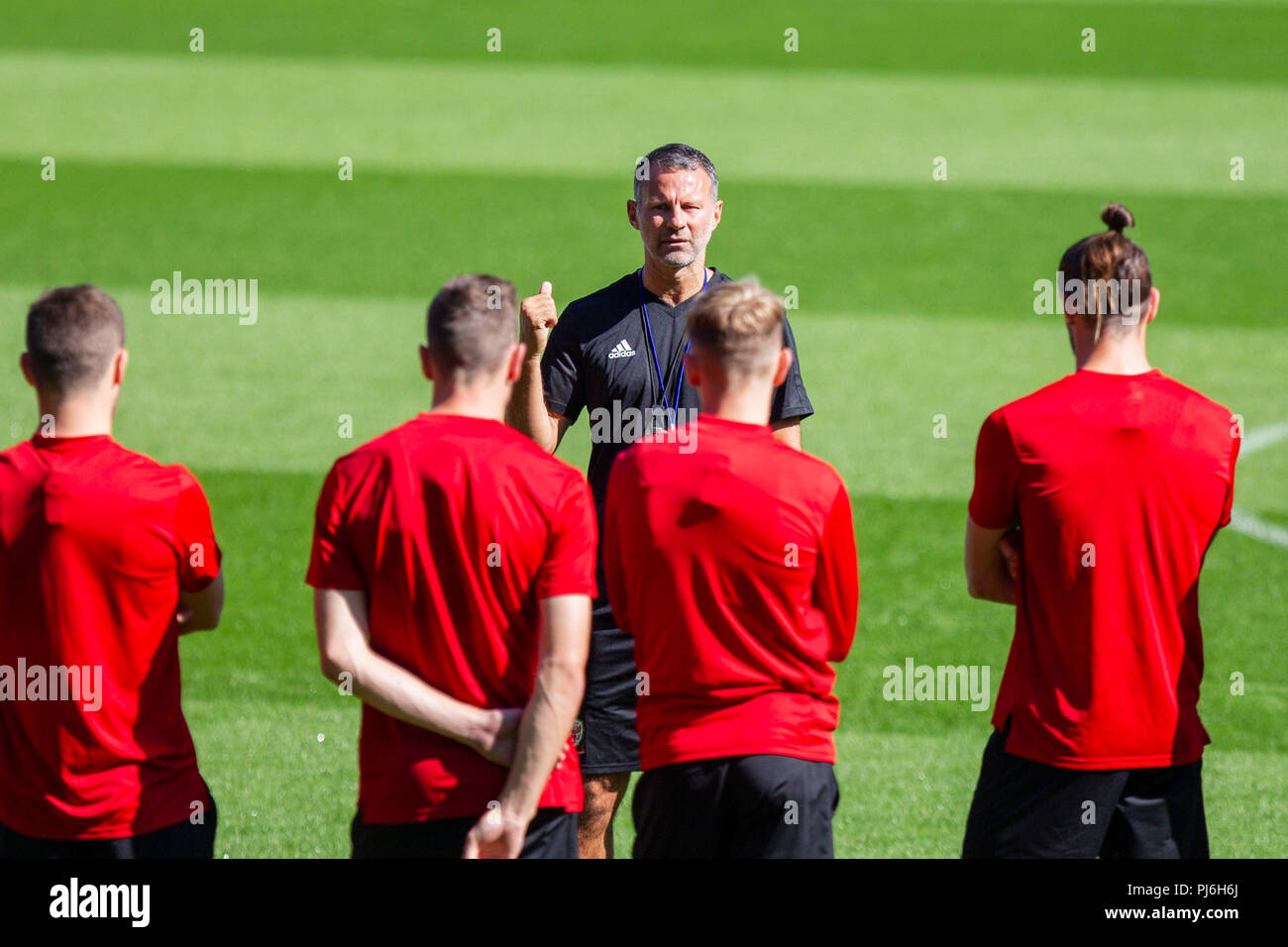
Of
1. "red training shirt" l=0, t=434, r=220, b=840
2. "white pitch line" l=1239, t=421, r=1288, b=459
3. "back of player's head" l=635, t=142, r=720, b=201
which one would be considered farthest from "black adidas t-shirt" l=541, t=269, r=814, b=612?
"white pitch line" l=1239, t=421, r=1288, b=459

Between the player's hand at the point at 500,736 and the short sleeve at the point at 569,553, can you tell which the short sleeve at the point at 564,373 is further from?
the player's hand at the point at 500,736

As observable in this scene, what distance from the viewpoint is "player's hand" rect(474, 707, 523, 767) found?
3.37 meters

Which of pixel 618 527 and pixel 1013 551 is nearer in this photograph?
pixel 618 527

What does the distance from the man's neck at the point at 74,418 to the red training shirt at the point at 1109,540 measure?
83.2 inches

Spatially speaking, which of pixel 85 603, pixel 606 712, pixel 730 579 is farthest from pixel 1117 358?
pixel 85 603

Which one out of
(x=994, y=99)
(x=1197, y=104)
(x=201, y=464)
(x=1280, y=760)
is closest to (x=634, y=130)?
(x=994, y=99)

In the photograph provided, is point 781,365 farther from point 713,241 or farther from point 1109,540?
point 713,241

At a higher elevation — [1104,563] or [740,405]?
[740,405]

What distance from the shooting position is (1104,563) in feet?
12.1

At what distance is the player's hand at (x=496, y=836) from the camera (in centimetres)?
332

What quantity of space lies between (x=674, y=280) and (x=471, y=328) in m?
1.77

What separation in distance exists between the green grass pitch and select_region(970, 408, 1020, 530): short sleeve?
224 cm
